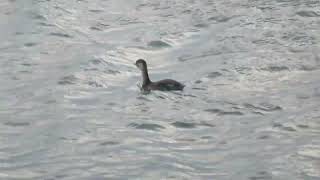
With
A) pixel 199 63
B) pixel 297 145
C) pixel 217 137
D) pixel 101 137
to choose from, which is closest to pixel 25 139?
pixel 101 137

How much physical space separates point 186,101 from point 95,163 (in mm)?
2948

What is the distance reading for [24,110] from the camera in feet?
47.3

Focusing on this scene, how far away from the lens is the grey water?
1203 cm

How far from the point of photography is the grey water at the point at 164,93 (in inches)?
474

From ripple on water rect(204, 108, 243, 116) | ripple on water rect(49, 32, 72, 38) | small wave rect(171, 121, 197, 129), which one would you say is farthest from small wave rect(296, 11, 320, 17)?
small wave rect(171, 121, 197, 129)

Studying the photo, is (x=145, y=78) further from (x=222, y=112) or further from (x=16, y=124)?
(x=16, y=124)

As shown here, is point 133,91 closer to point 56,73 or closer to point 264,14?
point 56,73

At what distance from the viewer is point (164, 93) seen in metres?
15.1

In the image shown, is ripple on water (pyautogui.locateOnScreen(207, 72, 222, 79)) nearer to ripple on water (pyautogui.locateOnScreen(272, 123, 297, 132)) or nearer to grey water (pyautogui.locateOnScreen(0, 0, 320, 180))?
grey water (pyautogui.locateOnScreen(0, 0, 320, 180))

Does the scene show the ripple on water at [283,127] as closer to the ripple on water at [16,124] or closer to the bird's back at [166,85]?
the bird's back at [166,85]

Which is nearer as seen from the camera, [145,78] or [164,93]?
[164,93]

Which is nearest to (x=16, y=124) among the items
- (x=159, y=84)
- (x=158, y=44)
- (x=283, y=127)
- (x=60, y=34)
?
(x=159, y=84)

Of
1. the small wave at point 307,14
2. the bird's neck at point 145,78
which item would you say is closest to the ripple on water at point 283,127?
the bird's neck at point 145,78

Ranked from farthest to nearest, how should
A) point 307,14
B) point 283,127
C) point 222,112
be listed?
point 307,14 → point 222,112 → point 283,127
